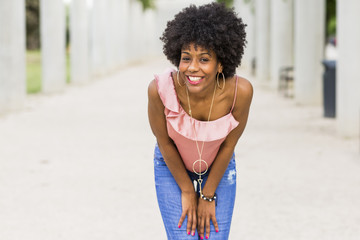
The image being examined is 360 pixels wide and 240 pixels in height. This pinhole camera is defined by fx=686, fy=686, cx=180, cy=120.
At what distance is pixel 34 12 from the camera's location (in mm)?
46188

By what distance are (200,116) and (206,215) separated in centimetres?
49

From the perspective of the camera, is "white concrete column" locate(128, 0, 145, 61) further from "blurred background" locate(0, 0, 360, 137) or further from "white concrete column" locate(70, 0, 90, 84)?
"white concrete column" locate(70, 0, 90, 84)

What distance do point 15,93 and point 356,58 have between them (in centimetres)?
808

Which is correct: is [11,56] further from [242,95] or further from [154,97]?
[242,95]

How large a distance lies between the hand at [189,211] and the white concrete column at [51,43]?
18.0m

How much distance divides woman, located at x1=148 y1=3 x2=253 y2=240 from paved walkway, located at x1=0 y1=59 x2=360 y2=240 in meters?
2.00

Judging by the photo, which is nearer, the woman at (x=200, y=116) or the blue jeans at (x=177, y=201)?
the woman at (x=200, y=116)

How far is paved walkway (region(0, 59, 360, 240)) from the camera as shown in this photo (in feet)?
18.5

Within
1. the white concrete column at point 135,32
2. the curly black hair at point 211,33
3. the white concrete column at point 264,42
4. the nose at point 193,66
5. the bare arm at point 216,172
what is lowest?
the bare arm at point 216,172

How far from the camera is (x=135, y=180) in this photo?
769 centimetres

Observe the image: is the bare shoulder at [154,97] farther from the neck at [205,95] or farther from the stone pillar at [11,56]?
the stone pillar at [11,56]

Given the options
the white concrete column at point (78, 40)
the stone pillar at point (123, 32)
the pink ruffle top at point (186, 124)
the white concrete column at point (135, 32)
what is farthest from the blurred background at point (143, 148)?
the white concrete column at point (135, 32)

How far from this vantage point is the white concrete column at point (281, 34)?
69.4 feet

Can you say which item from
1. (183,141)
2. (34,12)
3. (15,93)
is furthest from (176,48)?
(34,12)
